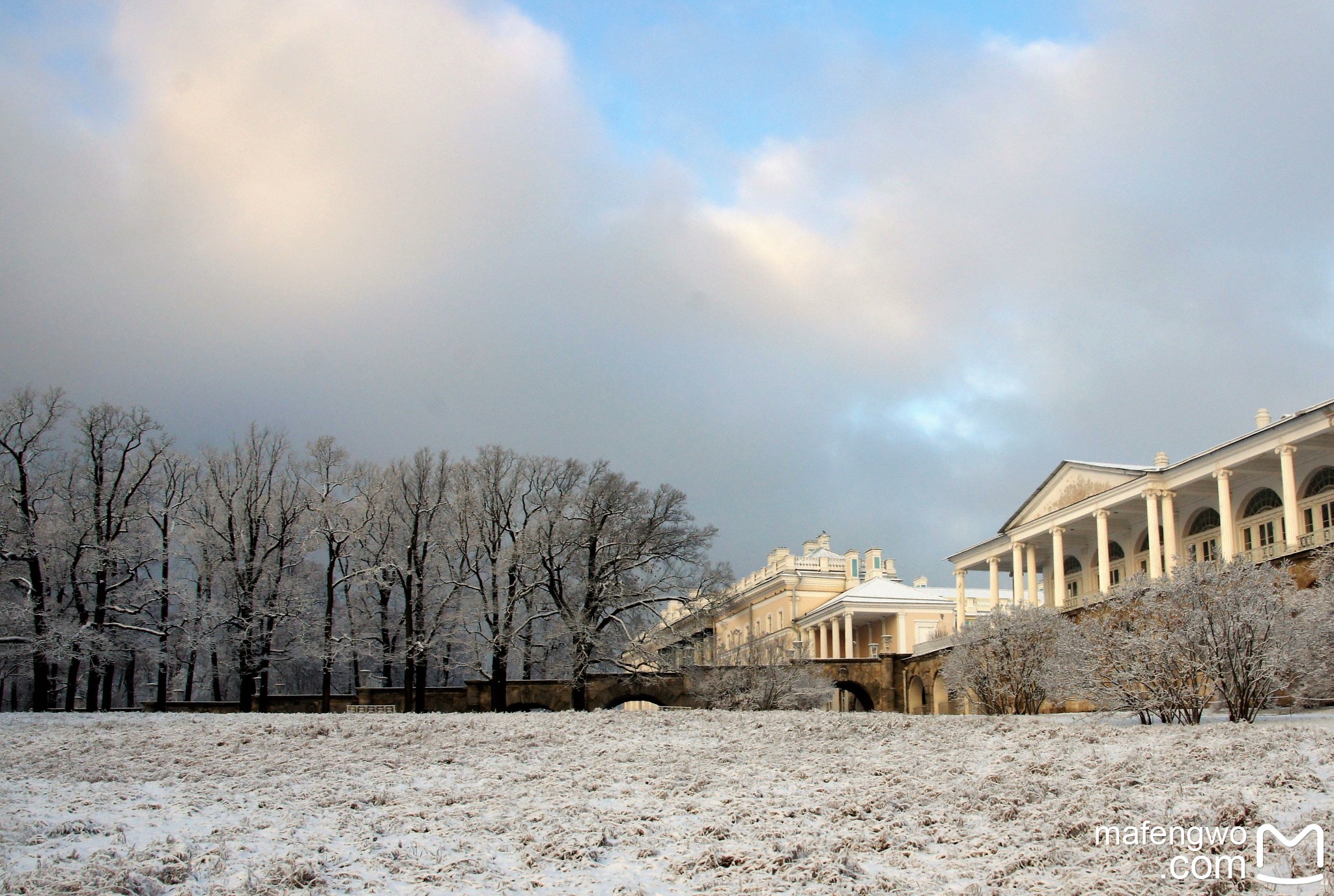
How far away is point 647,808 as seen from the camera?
45.5 feet

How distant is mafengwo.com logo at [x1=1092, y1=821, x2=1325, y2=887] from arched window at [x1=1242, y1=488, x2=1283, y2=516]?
101 ft

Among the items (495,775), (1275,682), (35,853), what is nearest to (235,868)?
(35,853)

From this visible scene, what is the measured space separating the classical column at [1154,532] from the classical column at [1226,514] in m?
2.26

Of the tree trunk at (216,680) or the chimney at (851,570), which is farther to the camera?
Answer: the chimney at (851,570)

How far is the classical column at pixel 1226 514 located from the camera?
120ft

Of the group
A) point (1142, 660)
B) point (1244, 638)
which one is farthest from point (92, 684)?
point (1244, 638)

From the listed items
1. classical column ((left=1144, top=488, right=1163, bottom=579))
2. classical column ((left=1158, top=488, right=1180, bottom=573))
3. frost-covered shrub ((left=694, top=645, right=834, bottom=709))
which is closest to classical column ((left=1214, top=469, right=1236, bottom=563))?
classical column ((left=1158, top=488, right=1180, bottom=573))

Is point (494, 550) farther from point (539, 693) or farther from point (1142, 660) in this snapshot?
point (1142, 660)

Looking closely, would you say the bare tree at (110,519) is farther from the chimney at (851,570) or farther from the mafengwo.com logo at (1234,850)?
the chimney at (851,570)

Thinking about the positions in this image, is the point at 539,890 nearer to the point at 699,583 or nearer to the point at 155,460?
the point at 699,583

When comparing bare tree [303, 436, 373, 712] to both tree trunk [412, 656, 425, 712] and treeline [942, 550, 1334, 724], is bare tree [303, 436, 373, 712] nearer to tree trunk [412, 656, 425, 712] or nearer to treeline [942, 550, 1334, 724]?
tree trunk [412, 656, 425, 712]

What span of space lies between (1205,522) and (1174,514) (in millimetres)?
1238

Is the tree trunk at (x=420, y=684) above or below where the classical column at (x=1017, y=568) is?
below

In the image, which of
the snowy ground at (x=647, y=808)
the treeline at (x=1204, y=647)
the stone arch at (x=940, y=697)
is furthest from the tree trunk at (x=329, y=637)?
the stone arch at (x=940, y=697)
